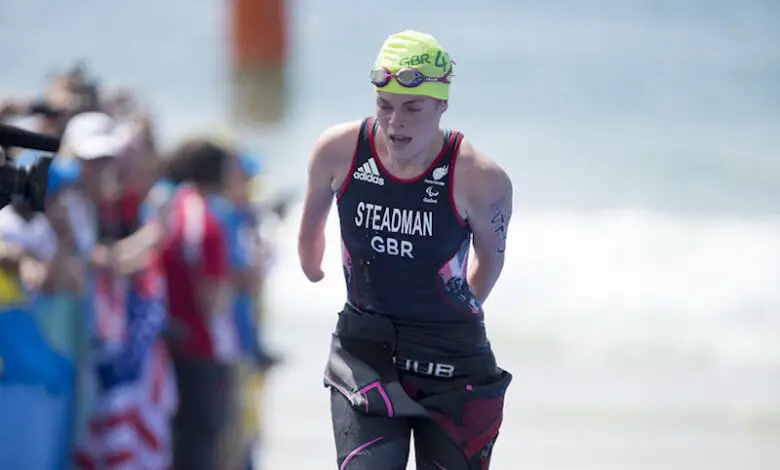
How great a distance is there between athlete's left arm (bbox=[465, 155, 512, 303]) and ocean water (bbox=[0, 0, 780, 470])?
168 inches

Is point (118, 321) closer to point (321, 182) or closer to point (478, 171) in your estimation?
point (321, 182)

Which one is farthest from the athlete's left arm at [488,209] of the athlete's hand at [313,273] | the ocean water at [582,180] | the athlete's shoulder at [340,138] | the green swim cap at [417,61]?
the ocean water at [582,180]

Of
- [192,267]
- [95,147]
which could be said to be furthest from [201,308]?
[95,147]

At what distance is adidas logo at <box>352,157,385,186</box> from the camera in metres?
4.25

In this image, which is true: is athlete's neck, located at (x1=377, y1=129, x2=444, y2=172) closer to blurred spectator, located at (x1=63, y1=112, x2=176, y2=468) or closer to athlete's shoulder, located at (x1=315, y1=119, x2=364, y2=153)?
athlete's shoulder, located at (x1=315, y1=119, x2=364, y2=153)

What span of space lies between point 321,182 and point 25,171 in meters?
0.96

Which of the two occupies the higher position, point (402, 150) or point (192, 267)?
point (402, 150)

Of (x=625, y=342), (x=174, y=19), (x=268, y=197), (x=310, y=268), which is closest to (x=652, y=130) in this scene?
(x=625, y=342)

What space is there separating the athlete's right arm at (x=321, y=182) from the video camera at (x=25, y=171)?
2.80ft

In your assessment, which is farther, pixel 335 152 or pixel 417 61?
pixel 335 152

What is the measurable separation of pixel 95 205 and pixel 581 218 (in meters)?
16.6

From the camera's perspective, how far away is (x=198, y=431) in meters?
7.17

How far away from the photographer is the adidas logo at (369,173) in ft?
13.9

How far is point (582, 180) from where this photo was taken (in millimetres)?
24219
